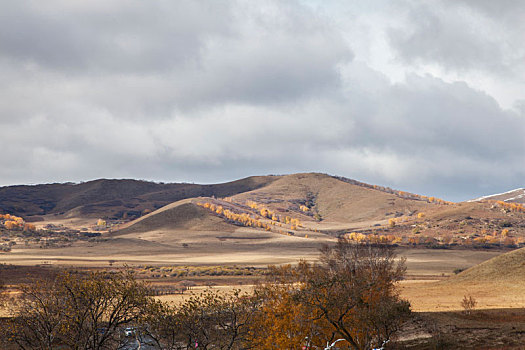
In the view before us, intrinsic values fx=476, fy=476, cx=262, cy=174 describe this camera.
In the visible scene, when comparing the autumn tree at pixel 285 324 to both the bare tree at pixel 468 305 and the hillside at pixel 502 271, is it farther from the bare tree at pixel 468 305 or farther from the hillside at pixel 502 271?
the hillside at pixel 502 271

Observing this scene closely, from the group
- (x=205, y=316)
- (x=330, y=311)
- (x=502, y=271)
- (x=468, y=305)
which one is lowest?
(x=468, y=305)

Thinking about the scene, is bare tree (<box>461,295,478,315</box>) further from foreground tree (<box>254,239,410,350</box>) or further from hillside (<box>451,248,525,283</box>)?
hillside (<box>451,248,525,283</box>)

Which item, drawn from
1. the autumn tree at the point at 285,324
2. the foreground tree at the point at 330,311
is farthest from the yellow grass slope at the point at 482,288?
the autumn tree at the point at 285,324

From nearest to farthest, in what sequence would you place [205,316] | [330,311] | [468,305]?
[330,311] → [205,316] → [468,305]

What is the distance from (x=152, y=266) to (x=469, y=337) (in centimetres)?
14493

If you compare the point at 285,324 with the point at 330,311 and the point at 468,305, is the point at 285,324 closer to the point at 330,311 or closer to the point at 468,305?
the point at 330,311

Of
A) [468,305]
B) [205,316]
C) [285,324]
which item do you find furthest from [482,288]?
[205,316]

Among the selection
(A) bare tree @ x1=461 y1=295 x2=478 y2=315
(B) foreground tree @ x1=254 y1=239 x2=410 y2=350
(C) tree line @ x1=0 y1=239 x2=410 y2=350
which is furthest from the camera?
(A) bare tree @ x1=461 y1=295 x2=478 y2=315

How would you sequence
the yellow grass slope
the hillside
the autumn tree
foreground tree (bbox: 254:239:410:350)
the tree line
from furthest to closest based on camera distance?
the hillside
the yellow grass slope
the autumn tree
foreground tree (bbox: 254:239:410:350)
the tree line

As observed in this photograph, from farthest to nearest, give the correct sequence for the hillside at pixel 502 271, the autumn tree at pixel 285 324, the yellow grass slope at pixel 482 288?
the hillside at pixel 502 271, the yellow grass slope at pixel 482 288, the autumn tree at pixel 285 324

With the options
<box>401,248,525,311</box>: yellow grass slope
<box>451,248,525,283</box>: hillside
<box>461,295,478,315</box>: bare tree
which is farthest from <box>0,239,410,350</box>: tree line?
<box>451,248,525,283</box>: hillside

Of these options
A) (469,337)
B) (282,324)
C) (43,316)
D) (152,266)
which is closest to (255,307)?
(282,324)

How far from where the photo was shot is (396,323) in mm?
48125

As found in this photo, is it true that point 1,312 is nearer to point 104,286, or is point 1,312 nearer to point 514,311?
point 104,286
